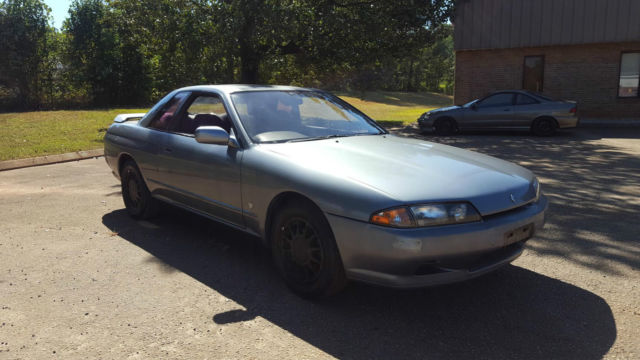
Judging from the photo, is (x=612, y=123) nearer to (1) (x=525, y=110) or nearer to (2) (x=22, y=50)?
(1) (x=525, y=110)

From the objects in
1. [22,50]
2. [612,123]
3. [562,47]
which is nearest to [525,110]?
[612,123]

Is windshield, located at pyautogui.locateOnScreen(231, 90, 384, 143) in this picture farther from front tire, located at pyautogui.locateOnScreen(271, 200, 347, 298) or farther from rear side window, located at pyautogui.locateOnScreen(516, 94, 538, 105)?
rear side window, located at pyautogui.locateOnScreen(516, 94, 538, 105)

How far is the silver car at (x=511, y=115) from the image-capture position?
14.4 meters

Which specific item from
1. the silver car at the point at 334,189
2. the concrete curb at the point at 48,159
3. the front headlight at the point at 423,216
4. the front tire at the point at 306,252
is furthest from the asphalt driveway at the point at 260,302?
the concrete curb at the point at 48,159

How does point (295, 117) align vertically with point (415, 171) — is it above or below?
above

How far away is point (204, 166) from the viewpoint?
14.4 ft

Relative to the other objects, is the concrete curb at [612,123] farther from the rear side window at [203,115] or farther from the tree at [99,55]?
the tree at [99,55]

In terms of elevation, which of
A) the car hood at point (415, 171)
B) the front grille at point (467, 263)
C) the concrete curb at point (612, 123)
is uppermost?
the car hood at point (415, 171)

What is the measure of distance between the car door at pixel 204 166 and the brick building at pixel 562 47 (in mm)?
17302

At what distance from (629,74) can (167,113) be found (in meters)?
18.8

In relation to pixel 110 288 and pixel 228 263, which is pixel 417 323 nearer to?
pixel 228 263

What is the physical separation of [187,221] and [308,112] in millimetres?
2040

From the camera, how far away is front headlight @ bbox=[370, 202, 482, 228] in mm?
3023

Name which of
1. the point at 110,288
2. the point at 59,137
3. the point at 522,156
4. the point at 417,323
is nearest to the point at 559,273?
the point at 417,323
